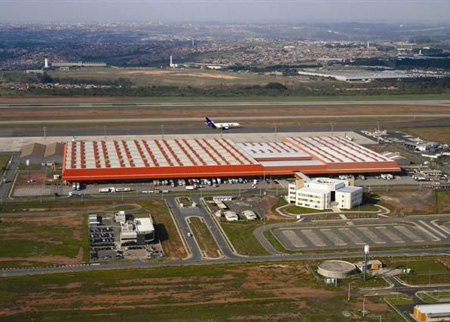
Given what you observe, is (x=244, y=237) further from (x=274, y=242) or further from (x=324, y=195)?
(x=324, y=195)

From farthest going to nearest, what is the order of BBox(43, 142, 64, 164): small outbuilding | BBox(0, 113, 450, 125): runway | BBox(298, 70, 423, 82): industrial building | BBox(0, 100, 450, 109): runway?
BBox(298, 70, 423, 82): industrial building, BBox(0, 100, 450, 109): runway, BBox(0, 113, 450, 125): runway, BBox(43, 142, 64, 164): small outbuilding

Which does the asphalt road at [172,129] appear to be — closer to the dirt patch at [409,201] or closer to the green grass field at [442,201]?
the green grass field at [442,201]

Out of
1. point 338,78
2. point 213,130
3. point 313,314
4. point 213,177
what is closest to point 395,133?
point 213,130

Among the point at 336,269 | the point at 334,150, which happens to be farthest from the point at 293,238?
the point at 334,150

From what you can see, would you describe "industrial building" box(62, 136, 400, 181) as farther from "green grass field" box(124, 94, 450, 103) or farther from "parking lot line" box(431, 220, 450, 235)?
"green grass field" box(124, 94, 450, 103)

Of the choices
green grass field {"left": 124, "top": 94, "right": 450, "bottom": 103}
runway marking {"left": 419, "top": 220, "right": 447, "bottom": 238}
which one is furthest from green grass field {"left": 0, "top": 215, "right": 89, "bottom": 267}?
green grass field {"left": 124, "top": 94, "right": 450, "bottom": 103}

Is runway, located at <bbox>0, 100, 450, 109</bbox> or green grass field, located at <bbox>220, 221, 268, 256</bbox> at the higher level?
runway, located at <bbox>0, 100, 450, 109</bbox>
